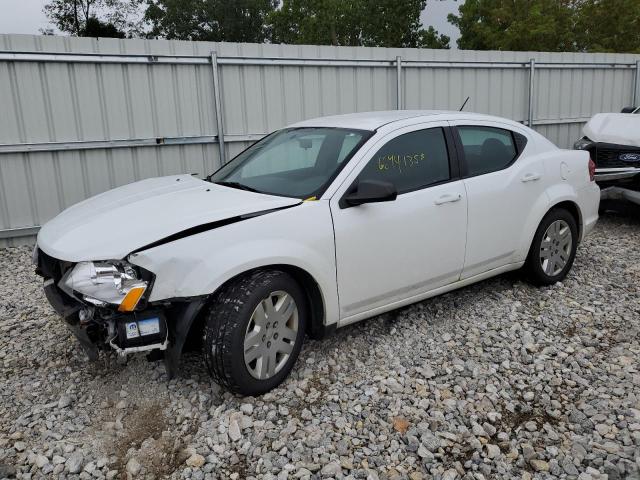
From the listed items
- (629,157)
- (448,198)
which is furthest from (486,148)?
(629,157)

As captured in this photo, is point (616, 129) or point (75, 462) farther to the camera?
point (616, 129)

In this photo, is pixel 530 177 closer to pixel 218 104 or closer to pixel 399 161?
pixel 399 161

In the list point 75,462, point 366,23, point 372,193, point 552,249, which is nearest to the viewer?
point 75,462

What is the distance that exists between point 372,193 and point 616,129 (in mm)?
5617

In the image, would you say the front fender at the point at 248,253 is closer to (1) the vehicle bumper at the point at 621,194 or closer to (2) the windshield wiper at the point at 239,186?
(2) the windshield wiper at the point at 239,186

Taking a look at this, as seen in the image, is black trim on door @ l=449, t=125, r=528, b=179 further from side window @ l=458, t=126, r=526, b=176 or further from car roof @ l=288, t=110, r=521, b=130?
car roof @ l=288, t=110, r=521, b=130

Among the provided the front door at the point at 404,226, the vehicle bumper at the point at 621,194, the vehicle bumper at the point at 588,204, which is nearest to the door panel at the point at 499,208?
the front door at the point at 404,226

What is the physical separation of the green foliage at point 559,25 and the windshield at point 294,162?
2300 cm

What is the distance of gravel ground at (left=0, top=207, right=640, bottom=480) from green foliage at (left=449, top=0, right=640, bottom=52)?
2324 cm

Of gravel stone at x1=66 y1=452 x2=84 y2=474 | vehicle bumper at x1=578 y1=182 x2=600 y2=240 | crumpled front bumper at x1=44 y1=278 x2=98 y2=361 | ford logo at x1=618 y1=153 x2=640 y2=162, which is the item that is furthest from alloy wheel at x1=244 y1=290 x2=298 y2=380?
ford logo at x1=618 y1=153 x2=640 y2=162

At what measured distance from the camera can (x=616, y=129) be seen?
24.7 ft

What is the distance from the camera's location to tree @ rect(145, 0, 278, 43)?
41.6 metres

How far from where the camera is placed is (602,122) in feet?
25.6

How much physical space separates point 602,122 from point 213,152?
5394 mm
